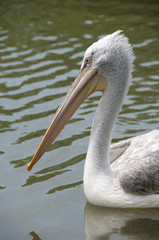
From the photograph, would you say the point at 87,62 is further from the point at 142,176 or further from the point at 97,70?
the point at 142,176

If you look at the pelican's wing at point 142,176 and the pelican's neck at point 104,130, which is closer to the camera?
the pelican's wing at point 142,176

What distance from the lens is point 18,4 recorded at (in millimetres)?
10680

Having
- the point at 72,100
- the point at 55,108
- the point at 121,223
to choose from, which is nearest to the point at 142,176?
the point at 121,223

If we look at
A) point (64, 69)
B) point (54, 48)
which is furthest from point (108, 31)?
point (64, 69)

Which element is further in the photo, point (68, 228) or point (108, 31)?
point (108, 31)

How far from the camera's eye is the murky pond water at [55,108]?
4.04 m

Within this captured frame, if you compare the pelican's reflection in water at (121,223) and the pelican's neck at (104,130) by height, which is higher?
the pelican's neck at (104,130)

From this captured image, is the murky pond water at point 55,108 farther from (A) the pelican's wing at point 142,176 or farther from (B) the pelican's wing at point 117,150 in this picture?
(B) the pelican's wing at point 117,150

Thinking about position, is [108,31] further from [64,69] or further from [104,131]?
[104,131]

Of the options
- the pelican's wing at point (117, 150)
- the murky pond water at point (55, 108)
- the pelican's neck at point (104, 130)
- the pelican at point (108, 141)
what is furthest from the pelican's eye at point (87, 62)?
the murky pond water at point (55, 108)

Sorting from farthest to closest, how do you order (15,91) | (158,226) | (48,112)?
(15,91) < (48,112) < (158,226)

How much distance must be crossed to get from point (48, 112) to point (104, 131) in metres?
1.98

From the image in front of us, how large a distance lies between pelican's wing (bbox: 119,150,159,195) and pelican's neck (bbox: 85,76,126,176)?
Answer: 20 centimetres

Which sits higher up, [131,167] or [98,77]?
[98,77]
